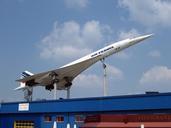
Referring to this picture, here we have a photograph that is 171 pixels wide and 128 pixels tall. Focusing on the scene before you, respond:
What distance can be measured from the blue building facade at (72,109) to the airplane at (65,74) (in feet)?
48.0

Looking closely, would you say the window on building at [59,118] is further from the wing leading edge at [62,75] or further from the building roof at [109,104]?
the wing leading edge at [62,75]

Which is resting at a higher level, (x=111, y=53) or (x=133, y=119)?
(x=111, y=53)

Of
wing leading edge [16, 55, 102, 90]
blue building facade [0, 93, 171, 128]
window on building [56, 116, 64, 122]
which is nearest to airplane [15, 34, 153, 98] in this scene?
wing leading edge [16, 55, 102, 90]

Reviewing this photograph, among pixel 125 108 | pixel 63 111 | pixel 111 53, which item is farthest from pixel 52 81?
pixel 125 108

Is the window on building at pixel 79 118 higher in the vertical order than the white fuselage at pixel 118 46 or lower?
lower

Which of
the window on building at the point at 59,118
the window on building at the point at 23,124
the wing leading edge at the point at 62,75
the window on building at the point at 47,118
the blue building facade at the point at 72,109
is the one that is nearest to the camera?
the blue building facade at the point at 72,109

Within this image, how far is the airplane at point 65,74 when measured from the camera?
2425 inches

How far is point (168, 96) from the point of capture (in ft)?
118

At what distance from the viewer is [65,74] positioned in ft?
230

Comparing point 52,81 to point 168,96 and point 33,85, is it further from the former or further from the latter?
point 168,96

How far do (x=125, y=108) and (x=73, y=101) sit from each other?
7.74 meters

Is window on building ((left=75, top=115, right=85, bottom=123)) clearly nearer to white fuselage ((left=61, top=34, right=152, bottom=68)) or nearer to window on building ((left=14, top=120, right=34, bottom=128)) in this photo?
window on building ((left=14, top=120, right=34, bottom=128))

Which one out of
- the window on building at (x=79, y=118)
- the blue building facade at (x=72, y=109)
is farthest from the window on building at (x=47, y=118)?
the window on building at (x=79, y=118)

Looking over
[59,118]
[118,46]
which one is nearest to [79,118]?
[59,118]
